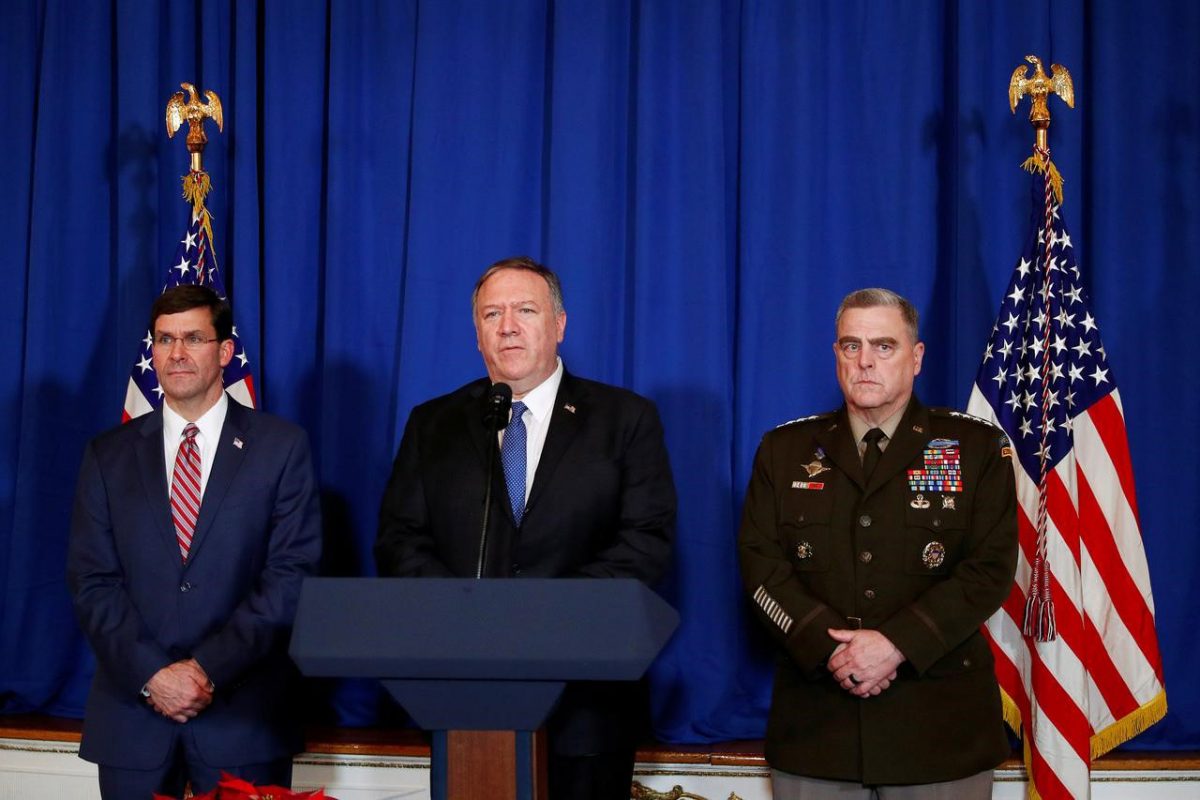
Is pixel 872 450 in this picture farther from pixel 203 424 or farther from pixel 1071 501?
pixel 203 424

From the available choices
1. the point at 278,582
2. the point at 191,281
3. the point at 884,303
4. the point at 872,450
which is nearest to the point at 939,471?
the point at 872,450

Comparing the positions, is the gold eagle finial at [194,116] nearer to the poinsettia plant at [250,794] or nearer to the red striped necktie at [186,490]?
the red striped necktie at [186,490]

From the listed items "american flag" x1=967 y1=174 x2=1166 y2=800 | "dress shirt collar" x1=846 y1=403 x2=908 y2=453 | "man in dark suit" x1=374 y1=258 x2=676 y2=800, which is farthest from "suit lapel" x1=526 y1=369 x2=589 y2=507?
"american flag" x1=967 y1=174 x2=1166 y2=800

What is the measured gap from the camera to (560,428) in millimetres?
2742

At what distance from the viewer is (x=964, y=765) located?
8.76 feet

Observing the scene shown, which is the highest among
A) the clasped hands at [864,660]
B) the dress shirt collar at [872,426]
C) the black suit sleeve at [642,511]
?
the dress shirt collar at [872,426]

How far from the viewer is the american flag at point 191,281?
382 centimetres

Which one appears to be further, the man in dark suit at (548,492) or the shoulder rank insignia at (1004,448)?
the shoulder rank insignia at (1004,448)

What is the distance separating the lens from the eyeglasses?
3.03m

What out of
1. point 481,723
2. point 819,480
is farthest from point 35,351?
point 481,723

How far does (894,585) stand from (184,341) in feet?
5.82

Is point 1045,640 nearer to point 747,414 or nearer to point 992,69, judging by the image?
point 747,414

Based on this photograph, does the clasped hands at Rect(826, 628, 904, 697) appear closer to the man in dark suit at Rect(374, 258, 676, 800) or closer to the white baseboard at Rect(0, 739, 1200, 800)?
the man in dark suit at Rect(374, 258, 676, 800)

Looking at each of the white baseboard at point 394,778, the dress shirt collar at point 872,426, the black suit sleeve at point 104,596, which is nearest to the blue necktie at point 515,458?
the dress shirt collar at point 872,426
